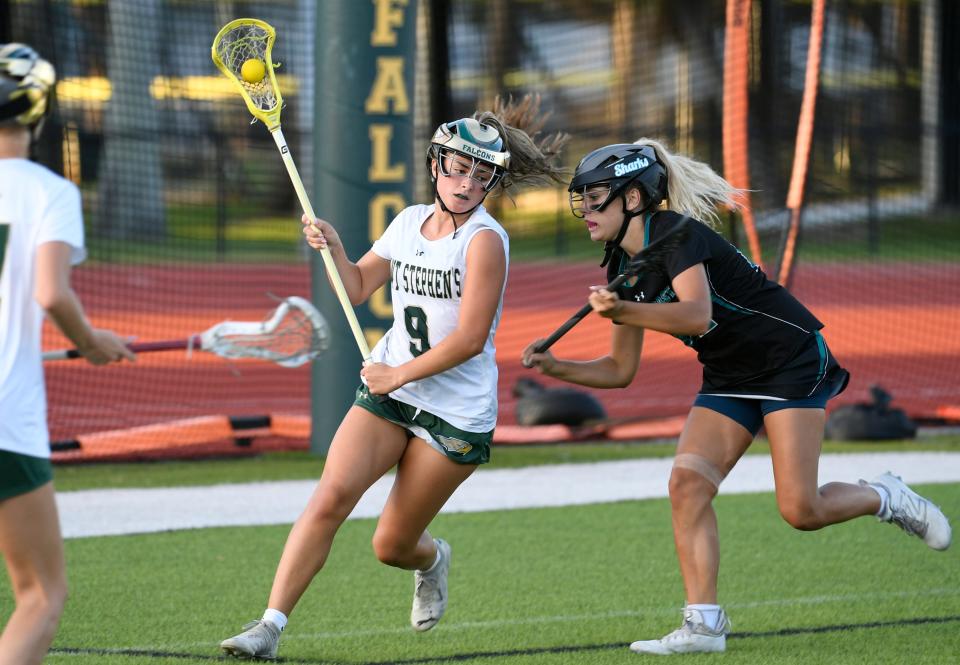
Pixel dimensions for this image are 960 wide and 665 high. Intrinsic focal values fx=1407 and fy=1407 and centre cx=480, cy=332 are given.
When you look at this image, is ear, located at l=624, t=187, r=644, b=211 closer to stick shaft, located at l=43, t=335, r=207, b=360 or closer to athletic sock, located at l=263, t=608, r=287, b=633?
stick shaft, located at l=43, t=335, r=207, b=360

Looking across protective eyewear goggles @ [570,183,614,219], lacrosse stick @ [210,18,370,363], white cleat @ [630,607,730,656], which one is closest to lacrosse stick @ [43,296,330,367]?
lacrosse stick @ [210,18,370,363]

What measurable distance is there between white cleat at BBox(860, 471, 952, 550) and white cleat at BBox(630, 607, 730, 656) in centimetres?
91

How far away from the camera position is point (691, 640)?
500cm

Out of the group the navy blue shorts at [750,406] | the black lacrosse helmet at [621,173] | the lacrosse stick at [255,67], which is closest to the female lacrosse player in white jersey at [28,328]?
the lacrosse stick at [255,67]

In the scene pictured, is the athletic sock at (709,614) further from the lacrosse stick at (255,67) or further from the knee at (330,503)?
the lacrosse stick at (255,67)

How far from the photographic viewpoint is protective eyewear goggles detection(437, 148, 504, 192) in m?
4.93

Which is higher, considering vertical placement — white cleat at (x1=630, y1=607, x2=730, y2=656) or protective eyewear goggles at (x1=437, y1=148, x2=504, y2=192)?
protective eyewear goggles at (x1=437, y1=148, x2=504, y2=192)

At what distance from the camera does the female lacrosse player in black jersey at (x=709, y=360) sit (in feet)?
16.3

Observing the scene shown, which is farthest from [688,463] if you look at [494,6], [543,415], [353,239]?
[494,6]

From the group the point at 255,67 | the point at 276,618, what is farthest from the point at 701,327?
the point at 255,67

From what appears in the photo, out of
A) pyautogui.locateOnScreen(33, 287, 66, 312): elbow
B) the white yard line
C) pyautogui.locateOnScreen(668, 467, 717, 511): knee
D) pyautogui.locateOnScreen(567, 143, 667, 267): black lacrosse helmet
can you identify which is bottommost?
the white yard line

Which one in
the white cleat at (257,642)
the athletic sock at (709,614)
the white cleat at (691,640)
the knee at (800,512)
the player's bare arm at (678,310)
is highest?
the player's bare arm at (678,310)

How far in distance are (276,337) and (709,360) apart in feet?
5.26

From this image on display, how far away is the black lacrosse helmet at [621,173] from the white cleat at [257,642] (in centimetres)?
184
